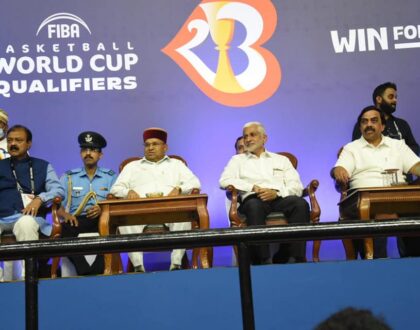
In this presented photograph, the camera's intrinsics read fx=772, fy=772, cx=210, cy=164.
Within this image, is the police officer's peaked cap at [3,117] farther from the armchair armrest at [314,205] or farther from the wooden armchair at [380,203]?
the wooden armchair at [380,203]

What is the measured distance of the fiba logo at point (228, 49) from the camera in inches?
237

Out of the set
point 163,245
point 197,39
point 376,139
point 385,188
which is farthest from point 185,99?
point 163,245

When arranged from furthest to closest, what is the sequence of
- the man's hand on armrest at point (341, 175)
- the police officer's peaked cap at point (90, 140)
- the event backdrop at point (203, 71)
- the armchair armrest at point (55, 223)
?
the event backdrop at point (203, 71) → the police officer's peaked cap at point (90, 140) → the man's hand on armrest at point (341, 175) → the armchair armrest at point (55, 223)

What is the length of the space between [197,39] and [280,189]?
1.73m

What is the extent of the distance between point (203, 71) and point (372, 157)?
1.67 meters

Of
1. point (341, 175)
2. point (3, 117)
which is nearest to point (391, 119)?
point (341, 175)

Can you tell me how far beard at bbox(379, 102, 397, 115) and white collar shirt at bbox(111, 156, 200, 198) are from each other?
1.50m

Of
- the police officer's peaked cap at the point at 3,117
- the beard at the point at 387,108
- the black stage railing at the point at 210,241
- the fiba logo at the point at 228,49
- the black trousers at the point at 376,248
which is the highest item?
Result: the fiba logo at the point at 228,49

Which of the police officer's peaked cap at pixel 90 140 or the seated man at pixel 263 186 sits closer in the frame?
the seated man at pixel 263 186

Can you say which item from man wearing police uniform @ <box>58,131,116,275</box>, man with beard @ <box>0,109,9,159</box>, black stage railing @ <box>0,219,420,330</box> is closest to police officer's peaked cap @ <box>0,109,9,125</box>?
man with beard @ <box>0,109,9,159</box>

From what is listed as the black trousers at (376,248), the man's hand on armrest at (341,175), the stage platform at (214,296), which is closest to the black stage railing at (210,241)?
the stage platform at (214,296)

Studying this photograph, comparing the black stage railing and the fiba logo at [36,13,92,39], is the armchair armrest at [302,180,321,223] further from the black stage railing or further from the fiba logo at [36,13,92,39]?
the black stage railing

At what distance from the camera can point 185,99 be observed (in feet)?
19.7

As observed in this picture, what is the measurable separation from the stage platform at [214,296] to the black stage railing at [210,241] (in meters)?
2.83
